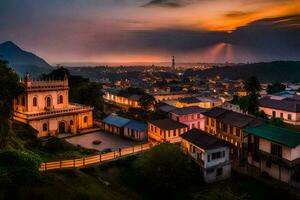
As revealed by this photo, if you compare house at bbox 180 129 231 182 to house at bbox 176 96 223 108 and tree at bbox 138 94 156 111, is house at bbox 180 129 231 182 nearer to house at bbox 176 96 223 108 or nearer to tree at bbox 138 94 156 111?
tree at bbox 138 94 156 111

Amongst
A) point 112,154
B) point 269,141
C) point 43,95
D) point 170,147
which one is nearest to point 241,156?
point 269,141

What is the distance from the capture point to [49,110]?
50.8 m

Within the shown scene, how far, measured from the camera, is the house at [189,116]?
174 ft

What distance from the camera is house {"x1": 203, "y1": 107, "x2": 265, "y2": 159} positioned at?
39.1 m

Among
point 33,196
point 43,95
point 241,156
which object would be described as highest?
point 43,95

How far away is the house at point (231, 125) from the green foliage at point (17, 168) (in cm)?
2679

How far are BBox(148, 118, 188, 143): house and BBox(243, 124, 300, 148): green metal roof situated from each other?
10488 mm

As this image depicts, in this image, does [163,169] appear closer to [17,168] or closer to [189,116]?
[17,168]

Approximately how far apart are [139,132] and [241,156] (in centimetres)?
1621

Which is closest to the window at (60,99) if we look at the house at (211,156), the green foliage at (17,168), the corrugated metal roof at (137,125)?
the corrugated metal roof at (137,125)

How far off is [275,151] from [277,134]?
6.90 feet

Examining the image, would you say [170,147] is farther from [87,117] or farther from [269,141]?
[87,117]

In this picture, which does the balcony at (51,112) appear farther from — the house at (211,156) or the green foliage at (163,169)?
the house at (211,156)

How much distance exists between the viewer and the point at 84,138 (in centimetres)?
4741
